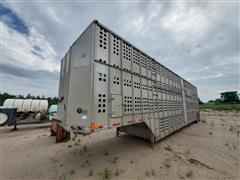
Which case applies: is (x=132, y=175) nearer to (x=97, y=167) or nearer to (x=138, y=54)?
(x=97, y=167)

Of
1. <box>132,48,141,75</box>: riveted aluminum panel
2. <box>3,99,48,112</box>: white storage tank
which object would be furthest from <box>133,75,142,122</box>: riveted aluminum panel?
<box>3,99,48,112</box>: white storage tank

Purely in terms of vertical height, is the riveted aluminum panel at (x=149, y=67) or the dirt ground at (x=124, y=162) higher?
the riveted aluminum panel at (x=149, y=67)

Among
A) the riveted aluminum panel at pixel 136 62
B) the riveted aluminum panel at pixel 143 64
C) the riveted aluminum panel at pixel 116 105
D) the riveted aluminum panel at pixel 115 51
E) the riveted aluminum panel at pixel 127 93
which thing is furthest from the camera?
the riveted aluminum panel at pixel 143 64

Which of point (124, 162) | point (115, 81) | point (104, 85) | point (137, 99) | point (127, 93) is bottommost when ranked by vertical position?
point (124, 162)

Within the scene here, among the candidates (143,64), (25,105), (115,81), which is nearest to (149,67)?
(143,64)

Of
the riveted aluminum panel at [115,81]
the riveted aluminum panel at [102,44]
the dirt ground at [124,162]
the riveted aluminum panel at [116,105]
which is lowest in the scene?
the dirt ground at [124,162]

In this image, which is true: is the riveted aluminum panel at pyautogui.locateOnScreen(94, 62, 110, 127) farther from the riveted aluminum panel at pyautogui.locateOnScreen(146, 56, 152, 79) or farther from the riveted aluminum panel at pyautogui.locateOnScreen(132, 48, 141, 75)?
the riveted aluminum panel at pyautogui.locateOnScreen(146, 56, 152, 79)

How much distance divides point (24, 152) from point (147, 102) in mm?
5940

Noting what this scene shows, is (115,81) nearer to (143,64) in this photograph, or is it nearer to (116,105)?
(116,105)

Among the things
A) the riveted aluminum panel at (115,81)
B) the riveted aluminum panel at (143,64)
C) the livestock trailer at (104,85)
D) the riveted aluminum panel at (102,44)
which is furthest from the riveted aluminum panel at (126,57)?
the riveted aluminum panel at (143,64)

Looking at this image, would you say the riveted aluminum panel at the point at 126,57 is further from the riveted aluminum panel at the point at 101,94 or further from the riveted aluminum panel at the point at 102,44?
the riveted aluminum panel at the point at 101,94

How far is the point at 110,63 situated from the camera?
3484 millimetres

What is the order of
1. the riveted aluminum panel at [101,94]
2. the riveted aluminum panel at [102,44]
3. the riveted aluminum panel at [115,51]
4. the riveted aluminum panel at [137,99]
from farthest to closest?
the riveted aluminum panel at [137,99], the riveted aluminum panel at [115,51], the riveted aluminum panel at [102,44], the riveted aluminum panel at [101,94]

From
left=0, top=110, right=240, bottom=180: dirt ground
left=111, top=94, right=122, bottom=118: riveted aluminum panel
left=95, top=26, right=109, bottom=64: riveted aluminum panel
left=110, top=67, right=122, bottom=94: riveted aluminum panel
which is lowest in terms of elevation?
left=0, top=110, right=240, bottom=180: dirt ground
